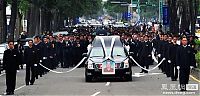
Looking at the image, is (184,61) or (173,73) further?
(173,73)

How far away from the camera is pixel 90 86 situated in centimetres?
2308

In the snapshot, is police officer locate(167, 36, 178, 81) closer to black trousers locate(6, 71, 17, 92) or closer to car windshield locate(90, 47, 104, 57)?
car windshield locate(90, 47, 104, 57)

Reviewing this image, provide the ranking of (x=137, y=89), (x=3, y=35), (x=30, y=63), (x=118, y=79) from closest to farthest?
(x=137, y=89), (x=30, y=63), (x=118, y=79), (x=3, y=35)

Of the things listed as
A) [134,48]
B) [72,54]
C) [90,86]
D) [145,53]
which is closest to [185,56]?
[90,86]

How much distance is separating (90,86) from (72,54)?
39.0 feet

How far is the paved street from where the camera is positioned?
2072 cm

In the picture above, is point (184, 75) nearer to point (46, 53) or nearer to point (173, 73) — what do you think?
point (173, 73)

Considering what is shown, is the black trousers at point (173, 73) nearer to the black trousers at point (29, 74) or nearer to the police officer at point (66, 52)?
the black trousers at point (29, 74)

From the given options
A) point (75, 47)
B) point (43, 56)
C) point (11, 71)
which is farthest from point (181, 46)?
point (75, 47)

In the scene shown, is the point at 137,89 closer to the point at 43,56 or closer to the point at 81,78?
the point at 81,78

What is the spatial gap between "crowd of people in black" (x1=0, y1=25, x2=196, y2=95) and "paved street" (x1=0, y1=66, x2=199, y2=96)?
542mm

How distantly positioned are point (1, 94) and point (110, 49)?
6.63 metres

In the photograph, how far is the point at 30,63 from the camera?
76.7 ft

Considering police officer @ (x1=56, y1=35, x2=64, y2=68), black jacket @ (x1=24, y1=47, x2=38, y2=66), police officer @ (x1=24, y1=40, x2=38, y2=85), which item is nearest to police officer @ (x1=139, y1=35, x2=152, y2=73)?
police officer @ (x1=56, y1=35, x2=64, y2=68)
